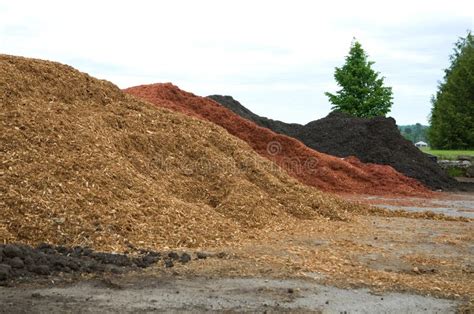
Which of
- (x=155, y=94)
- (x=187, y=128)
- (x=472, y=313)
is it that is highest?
(x=155, y=94)

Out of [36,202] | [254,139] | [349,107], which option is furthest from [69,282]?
[349,107]

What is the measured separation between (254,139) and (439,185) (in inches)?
266

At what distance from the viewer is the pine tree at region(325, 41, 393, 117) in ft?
128

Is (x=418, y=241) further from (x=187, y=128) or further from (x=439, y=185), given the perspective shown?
(x=439, y=185)

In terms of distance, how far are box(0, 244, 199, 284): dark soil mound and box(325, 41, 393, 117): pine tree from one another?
107ft

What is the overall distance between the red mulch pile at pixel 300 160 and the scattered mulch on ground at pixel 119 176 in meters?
5.67

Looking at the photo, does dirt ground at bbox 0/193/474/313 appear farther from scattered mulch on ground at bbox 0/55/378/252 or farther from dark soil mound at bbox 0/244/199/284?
scattered mulch on ground at bbox 0/55/378/252

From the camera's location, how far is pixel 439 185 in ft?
Answer: 72.9

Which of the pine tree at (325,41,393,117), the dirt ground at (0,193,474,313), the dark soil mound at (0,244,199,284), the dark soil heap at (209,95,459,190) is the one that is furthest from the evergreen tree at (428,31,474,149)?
the dark soil mound at (0,244,199,284)

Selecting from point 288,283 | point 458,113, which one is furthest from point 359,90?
point 288,283

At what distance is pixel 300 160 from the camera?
20.7 m

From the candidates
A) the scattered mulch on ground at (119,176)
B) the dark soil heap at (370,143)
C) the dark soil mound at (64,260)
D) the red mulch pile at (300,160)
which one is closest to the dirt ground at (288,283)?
the dark soil mound at (64,260)

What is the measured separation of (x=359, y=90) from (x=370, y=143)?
14.0 m

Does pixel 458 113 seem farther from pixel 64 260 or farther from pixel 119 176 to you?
pixel 64 260
